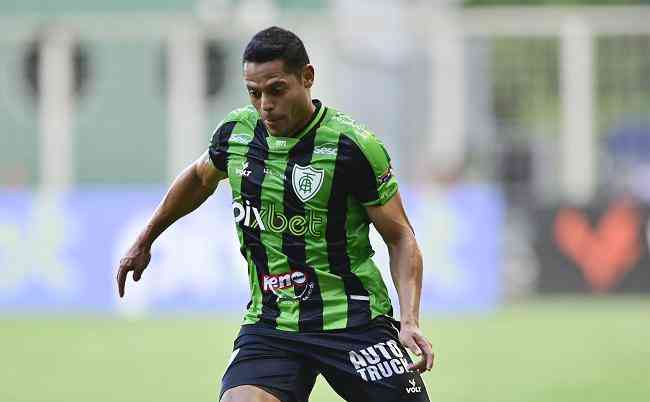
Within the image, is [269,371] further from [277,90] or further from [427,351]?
[277,90]

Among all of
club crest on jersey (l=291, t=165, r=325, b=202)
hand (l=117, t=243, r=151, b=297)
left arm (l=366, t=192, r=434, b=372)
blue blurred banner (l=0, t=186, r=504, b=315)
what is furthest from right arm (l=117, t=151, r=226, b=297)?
blue blurred banner (l=0, t=186, r=504, b=315)

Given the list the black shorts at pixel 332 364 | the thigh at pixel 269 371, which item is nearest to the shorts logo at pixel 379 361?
the black shorts at pixel 332 364

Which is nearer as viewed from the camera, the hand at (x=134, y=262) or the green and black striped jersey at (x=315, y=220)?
the green and black striped jersey at (x=315, y=220)

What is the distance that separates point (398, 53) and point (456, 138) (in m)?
1.66

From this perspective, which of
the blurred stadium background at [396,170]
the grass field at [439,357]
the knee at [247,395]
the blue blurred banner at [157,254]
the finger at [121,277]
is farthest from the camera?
the blue blurred banner at [157,254]

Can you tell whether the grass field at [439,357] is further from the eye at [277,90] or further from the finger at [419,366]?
the eye at [277,90]

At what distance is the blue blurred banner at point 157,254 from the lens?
18.5m

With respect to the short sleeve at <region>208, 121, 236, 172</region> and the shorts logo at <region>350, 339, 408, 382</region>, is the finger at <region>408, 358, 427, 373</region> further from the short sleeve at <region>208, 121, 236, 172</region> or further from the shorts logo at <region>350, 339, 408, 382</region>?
the short sleeve at <region>208, 121, 236, 172</region>

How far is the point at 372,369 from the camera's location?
6551mm

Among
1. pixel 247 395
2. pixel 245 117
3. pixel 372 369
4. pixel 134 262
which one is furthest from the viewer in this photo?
pixel 134 262

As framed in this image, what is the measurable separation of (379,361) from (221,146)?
117 centimetres

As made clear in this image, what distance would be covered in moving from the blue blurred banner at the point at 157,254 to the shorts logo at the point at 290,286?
11.5m

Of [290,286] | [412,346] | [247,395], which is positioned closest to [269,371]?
[247,395]

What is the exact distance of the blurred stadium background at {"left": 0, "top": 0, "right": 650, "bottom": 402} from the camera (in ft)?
47.6
